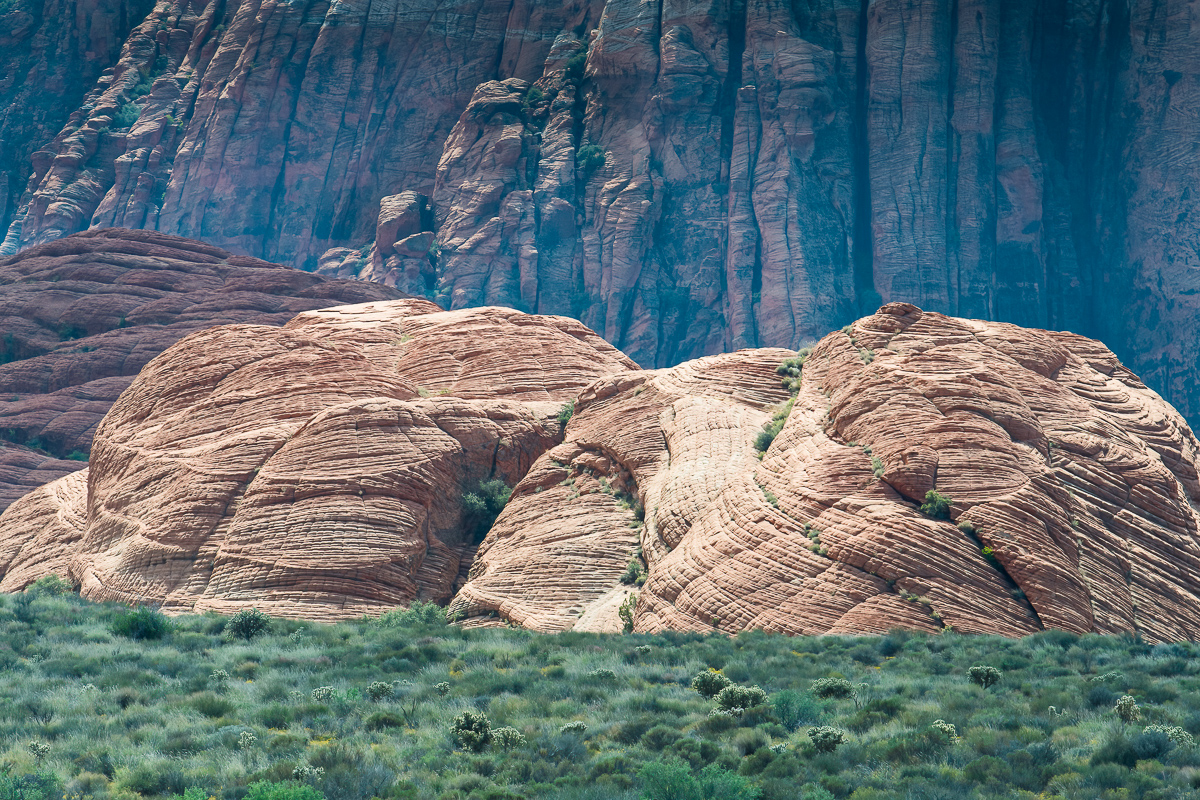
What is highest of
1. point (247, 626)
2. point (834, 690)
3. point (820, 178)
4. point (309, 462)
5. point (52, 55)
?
point (52, 55)

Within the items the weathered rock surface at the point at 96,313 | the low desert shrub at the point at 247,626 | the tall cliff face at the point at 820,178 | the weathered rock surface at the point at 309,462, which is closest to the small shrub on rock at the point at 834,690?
the low desert shrub at the point at 247,626

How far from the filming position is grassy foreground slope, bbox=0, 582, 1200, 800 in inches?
503

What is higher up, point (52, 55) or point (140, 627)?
point (52, 55)

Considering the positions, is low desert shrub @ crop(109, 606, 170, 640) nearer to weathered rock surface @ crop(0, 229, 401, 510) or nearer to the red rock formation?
weathered rock surface @ crop(0, 229, 401, 510)

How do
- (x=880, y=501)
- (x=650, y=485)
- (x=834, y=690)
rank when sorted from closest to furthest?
(x=834, y=690)
(x=880, y=501)
(x=650, y=485)

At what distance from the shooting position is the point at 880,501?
2445 centimetres

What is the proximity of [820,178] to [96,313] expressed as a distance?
63.8m

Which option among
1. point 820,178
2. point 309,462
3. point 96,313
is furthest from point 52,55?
point 309,462

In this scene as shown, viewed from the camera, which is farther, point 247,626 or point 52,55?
point 52,55

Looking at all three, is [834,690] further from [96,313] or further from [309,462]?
[96,313]

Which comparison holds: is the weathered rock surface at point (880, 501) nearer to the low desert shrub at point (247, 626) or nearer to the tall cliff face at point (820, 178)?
the low desert shrub at point (247, 626)

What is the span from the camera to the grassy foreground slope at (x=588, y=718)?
12773 millimetres

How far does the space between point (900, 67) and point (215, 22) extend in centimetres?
8196

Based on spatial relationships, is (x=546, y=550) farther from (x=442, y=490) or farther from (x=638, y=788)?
(x=638, y=788)
